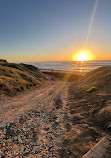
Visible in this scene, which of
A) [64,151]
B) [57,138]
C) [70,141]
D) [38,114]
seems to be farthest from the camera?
[38,114]

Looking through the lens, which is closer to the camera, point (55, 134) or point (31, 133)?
point (55, 134)

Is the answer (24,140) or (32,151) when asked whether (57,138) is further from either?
(24,140)

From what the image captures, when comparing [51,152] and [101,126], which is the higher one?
[101,126]

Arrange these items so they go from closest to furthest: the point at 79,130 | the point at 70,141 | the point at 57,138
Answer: the point at 70,141 → the point at 57,138 → the point at 79,130

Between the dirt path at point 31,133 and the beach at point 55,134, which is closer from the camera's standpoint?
the beach at point 55,134

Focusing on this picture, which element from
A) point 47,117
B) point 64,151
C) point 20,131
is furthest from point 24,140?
point 47,117

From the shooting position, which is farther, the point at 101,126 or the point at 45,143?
the point at 101,126

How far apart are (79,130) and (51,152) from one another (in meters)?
2.28

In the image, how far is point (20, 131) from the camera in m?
6.56

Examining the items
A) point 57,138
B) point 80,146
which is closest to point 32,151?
point 57,138

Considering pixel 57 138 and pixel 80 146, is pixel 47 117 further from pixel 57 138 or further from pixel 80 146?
pixel 80 146

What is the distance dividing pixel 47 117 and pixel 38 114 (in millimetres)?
1047

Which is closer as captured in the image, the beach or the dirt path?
the beach

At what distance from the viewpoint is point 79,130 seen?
249 inches
